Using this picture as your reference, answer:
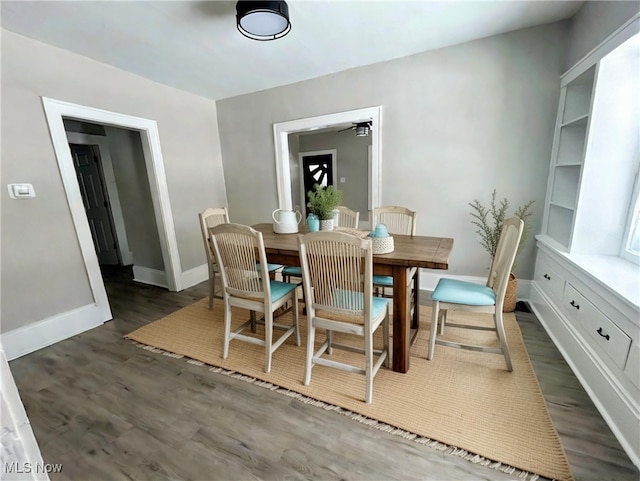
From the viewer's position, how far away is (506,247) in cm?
184

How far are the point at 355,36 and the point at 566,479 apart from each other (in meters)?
3.20

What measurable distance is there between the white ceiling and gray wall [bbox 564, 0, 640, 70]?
13 cm

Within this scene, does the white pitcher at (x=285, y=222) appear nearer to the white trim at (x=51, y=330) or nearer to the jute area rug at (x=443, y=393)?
the jute area rug at (x=443, y=393)

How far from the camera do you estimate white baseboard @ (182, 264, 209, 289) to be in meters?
3.65

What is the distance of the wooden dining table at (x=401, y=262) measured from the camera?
1696 mm

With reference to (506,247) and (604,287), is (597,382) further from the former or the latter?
(506,247)

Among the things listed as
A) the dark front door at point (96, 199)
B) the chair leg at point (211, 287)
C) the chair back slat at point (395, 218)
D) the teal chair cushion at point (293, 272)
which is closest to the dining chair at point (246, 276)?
the teal chair cushion at point (293, 272)

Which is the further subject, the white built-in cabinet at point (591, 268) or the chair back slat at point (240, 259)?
the chair back slat at point (240, 259)

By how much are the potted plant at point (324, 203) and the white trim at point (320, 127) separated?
111cm

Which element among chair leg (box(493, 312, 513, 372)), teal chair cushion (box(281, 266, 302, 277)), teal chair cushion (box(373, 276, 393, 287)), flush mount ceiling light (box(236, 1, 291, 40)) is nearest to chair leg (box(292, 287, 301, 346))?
teal chair cushion (box(281, 266, 302, 277))

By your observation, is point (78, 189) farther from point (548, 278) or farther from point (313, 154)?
point (313, 154)

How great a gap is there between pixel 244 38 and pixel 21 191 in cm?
222

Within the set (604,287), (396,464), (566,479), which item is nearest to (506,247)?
(604,287)

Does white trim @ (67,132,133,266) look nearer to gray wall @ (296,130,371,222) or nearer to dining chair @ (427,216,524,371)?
gray wall @ (296,130,371,222)
